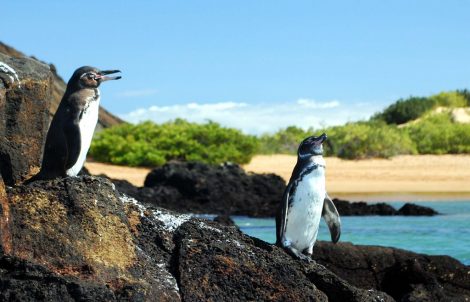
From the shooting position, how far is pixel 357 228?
71.8ft

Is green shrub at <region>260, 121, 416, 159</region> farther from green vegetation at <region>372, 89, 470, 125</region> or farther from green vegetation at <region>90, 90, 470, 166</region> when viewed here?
green vegetation at <region>372, 89, 470, 125</region>

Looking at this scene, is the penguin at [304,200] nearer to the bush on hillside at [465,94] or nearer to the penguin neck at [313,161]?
the penguin neck at [313,161]

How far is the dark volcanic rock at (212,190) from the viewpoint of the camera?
80.8ft

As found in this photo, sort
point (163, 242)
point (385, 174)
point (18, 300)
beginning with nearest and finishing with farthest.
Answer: point (18, 300)
point (163, 242)
point (385, 174)

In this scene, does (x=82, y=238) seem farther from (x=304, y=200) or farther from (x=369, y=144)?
(x=369, y=144)

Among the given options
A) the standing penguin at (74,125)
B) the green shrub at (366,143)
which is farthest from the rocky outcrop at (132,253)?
the green shrub at (366,143)

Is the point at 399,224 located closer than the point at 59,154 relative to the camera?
No

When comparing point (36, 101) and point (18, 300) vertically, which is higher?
point (36, 101)

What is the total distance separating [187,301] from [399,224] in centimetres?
1678

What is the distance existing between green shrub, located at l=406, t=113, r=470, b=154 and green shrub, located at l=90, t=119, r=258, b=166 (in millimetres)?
5772

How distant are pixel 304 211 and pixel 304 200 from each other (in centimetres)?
9

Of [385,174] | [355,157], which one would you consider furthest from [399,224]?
[355,157]

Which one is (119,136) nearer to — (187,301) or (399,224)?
(399,224)

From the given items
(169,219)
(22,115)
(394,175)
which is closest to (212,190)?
(394,175)
